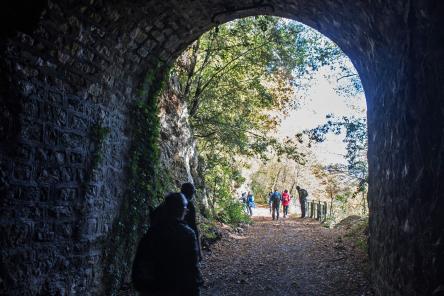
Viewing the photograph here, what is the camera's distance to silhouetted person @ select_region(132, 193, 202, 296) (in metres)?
3.21

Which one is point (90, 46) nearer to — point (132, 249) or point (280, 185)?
point (132, 249)

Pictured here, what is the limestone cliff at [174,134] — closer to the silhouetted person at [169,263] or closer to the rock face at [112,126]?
the rock face at [112,126]

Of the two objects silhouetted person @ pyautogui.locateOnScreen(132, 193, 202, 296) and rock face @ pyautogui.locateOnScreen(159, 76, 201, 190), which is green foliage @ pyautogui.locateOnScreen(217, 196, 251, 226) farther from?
silhouetted person @ pyautogui.locateOnScreen(132, 193, 202, 296)

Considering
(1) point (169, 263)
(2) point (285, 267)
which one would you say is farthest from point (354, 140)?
(1) point (169, 263)

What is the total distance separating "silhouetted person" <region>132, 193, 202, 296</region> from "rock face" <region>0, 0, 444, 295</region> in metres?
1.73

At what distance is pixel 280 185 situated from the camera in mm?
43188

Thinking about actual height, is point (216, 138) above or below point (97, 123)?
above

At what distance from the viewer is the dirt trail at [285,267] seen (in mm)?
6875

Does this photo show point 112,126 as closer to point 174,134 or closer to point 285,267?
point 174,134

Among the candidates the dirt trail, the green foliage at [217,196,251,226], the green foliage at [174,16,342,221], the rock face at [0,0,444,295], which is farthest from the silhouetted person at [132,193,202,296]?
the green foliage at [217,196,251,226]

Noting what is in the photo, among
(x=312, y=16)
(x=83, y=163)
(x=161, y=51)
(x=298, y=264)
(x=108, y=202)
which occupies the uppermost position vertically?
(x=312, y=16)

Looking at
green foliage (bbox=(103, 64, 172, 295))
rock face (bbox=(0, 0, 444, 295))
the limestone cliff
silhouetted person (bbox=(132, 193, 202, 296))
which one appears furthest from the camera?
the limestone cliff

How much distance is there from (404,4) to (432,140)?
1284 mm

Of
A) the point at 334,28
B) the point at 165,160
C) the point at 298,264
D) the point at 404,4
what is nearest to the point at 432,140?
the point at 404,4
